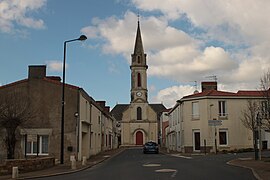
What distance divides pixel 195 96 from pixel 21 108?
20618 millimetres

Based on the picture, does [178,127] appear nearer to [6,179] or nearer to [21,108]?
[21,108]

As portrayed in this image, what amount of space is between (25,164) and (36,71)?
10757 mm

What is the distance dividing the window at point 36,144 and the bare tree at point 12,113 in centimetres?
151

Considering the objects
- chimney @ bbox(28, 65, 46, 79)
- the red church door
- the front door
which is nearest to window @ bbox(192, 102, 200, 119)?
the front door

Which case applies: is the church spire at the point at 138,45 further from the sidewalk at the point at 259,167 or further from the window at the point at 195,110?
the sidewalk at the point at 259,167

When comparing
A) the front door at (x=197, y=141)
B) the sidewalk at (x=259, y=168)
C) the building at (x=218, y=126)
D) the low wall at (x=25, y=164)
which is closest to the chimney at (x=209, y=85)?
the building at (x=218, y=126)

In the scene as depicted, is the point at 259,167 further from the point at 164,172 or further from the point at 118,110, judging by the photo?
the point at 118,110

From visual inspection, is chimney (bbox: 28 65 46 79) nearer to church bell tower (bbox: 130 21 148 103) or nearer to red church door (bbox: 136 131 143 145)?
church bell tower (bbox: 130 21 148 103)

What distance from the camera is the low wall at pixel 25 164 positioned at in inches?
775

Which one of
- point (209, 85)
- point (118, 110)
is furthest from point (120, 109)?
point (209, 85)

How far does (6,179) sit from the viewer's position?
17.5 m

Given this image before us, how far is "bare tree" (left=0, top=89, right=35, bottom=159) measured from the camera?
2384 cm

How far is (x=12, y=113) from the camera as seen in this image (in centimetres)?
2461

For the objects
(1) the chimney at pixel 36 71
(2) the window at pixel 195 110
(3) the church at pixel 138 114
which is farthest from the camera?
(3) the church at pixel 138 114
